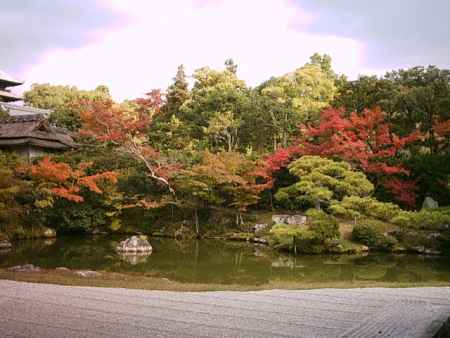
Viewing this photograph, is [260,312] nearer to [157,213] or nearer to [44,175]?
[44,175]

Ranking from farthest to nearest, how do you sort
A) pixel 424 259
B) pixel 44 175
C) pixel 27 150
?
pixel 27 150 < pixel 44 175 < pixel 424 259

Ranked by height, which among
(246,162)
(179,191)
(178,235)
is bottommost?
(178,235)

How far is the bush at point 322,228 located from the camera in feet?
53.2

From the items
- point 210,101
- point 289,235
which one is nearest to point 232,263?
point 289,235

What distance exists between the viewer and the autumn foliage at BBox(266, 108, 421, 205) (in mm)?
19406

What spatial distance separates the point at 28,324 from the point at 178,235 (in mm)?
15487

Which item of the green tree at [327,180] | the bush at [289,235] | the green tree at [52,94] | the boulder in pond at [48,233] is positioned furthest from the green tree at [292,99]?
the green tree at [52,94]

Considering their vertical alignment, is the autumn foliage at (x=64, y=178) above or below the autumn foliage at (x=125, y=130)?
below

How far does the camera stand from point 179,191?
21594mm

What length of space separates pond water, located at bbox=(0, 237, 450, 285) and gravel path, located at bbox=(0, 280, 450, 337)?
344cm

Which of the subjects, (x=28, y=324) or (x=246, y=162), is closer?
(x=28, y=324)

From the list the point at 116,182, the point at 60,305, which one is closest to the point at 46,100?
the point at 116,182

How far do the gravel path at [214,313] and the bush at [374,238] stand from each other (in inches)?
335

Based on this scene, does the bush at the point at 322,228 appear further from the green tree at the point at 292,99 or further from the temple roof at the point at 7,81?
the temple roof at the point at 7,81
